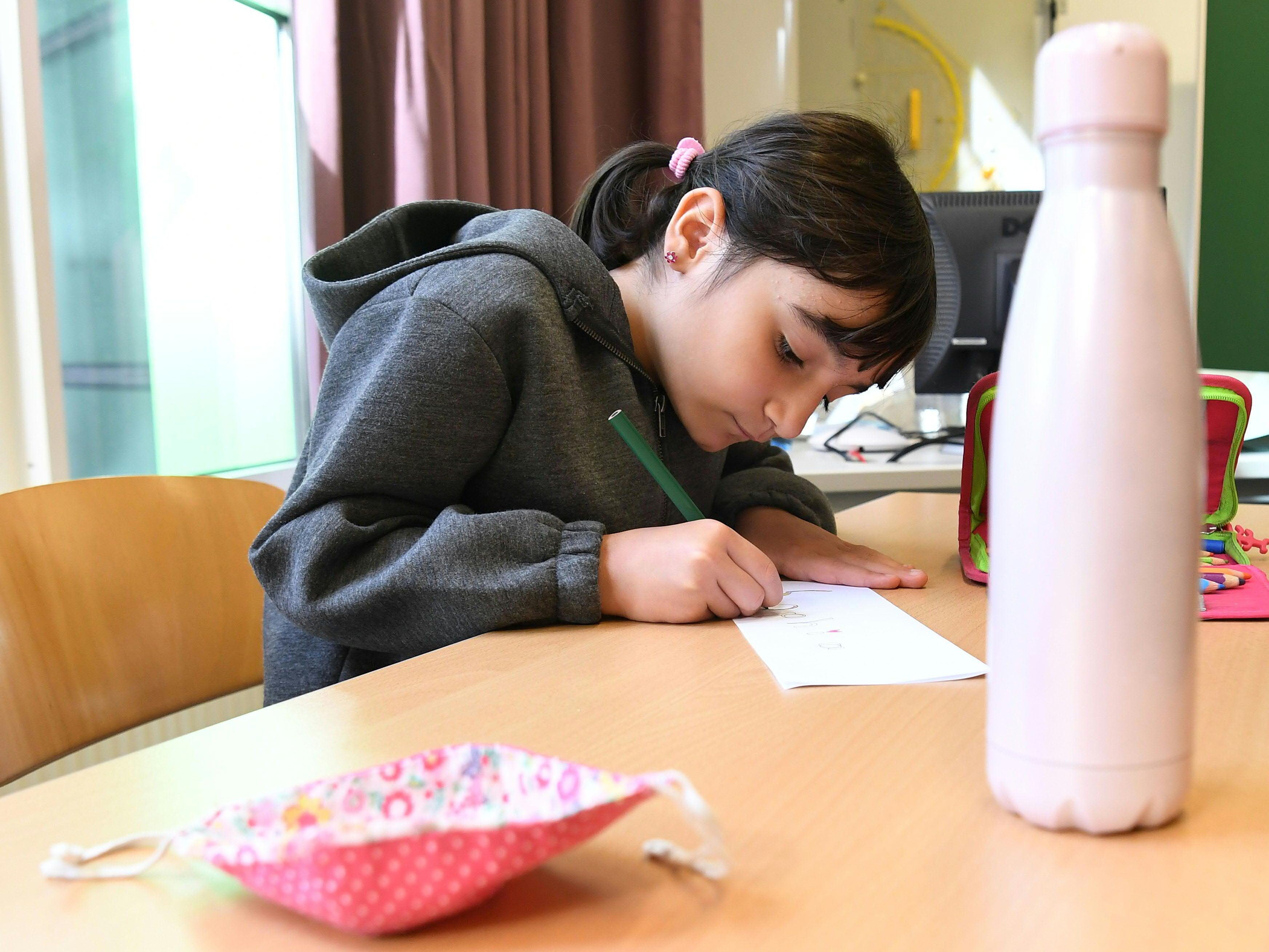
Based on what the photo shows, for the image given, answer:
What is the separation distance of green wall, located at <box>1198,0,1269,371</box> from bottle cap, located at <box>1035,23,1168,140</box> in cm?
260

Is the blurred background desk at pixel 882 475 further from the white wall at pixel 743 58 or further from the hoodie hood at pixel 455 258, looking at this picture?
the white wall at pixel 743 58

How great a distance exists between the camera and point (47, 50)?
124 centimetres

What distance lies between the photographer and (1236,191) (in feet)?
8.54

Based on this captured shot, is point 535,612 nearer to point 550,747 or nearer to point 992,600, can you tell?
point 550,747

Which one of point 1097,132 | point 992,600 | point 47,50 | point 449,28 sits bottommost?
point 992,600

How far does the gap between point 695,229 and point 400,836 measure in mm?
741

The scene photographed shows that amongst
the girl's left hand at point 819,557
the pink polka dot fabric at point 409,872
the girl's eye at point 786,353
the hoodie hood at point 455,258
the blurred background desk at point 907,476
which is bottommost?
the blurred background desk at point 907,476

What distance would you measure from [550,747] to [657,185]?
0.76 metres

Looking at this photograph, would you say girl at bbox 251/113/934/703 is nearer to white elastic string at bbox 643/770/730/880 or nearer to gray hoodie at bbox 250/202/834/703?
gray hoodie at bbox 250/202/834/703

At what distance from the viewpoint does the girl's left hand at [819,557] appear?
32.2 inches

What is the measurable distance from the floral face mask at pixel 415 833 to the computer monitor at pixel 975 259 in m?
1.51

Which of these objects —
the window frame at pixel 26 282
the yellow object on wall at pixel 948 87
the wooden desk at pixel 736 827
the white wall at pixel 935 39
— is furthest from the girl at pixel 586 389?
the yellow object on wall at pixel 948 87

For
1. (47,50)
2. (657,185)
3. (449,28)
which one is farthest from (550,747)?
(449,28)

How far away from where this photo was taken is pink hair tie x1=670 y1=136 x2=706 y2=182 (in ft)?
3.36
